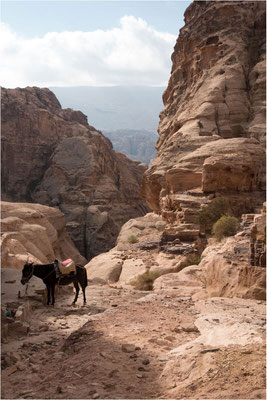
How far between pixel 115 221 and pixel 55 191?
38.9 feet

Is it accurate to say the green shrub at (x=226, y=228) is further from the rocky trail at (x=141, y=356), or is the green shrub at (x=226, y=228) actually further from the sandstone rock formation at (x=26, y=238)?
the rocky trail at (x=141, y=356)

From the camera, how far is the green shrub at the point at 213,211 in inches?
864

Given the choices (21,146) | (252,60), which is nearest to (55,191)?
(21,146)

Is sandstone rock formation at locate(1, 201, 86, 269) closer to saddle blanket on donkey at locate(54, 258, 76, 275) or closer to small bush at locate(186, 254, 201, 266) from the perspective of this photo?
saddle blanket on donkey at locate(54, 258, 76, 275)

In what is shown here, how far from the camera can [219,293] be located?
1067 centimetres

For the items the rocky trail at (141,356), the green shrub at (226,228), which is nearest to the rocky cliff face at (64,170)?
the green shrub at (226,228)

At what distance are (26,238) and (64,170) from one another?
3786cm

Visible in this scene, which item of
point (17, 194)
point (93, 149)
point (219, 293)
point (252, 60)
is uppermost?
point (252, 60)

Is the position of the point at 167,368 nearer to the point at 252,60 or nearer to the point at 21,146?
the point at 252,60

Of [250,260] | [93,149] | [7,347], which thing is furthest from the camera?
[93,149]

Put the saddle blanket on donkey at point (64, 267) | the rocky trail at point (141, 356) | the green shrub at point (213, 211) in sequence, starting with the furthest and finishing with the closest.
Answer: the green shrub at point (213, 211)
the saddle blanket on donkey at point (64, 267)
the rocky trail at point (141, 356)

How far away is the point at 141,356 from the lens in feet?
18.1

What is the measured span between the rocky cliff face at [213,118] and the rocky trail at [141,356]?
→ 15.8 metres

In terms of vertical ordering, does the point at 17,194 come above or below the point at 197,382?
above
